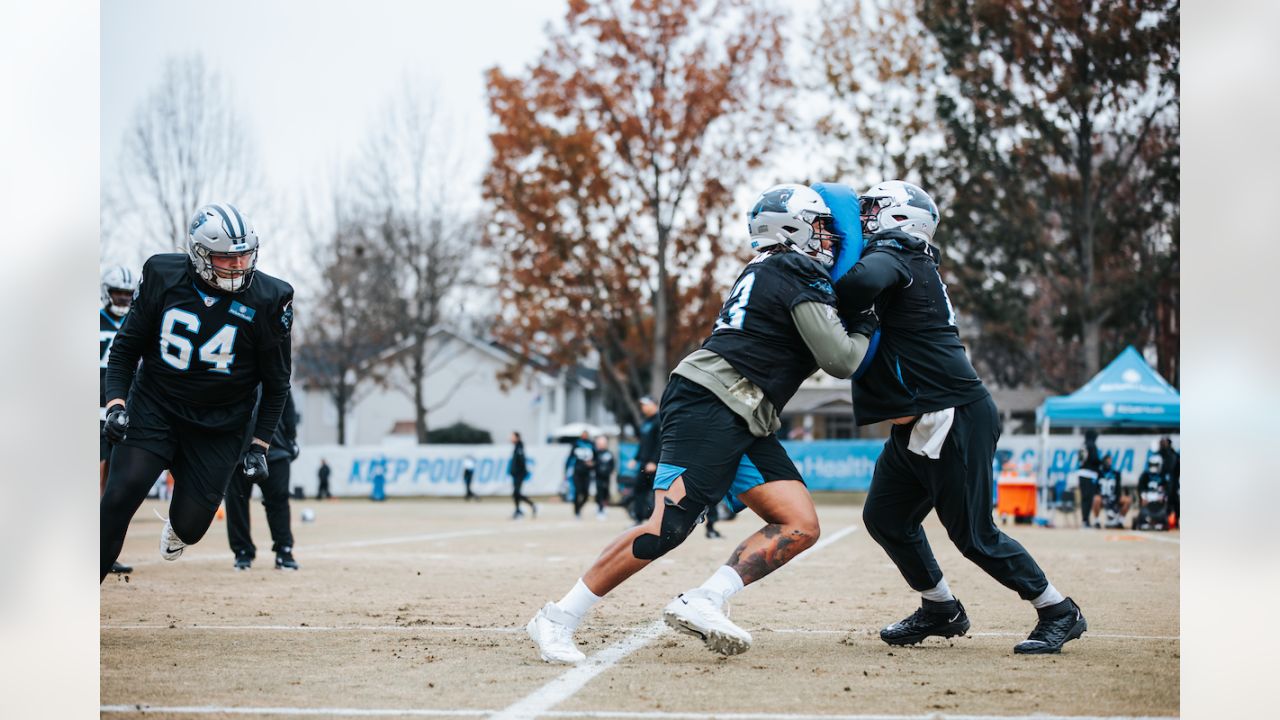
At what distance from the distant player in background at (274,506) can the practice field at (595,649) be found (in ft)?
1.21

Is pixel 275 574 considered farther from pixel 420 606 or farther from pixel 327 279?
pixel 327 279

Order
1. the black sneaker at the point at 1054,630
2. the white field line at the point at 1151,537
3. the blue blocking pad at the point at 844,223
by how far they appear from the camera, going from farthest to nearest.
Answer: the white field line at the point at 1151,537
the black sneaker at the point at 1054,630
the blue blocking pad at the point at 844,223

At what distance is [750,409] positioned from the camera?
5.47m

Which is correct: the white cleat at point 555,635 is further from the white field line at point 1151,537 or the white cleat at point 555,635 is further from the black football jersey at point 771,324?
the white field line at point 1151,537

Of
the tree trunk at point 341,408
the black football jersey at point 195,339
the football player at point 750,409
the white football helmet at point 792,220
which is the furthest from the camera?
the tree trunk at point 341,408

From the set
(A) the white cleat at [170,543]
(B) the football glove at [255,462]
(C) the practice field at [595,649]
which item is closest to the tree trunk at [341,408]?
(C) the practice field at [595,649]

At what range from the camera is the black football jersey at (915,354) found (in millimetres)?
5902

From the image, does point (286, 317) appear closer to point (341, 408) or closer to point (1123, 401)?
point (1123, 401)

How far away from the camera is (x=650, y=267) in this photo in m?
31.0

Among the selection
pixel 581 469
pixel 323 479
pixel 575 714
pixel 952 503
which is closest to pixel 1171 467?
pixel 581 469

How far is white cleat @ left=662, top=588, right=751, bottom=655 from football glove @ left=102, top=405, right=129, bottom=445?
251 cm

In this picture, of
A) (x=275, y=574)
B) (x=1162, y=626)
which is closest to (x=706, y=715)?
(x=1162, y=626)
